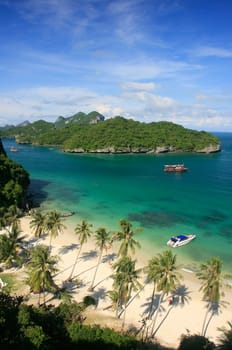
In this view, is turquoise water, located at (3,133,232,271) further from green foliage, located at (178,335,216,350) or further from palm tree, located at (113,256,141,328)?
green foliage, located at (178,335,216,350)

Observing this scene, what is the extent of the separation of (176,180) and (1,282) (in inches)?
3814

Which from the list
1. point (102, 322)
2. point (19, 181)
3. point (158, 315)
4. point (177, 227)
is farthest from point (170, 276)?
point (19, 181)

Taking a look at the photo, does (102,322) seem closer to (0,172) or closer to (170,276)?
(170,276)

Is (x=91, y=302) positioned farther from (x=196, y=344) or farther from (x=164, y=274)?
(x=196, y=344)

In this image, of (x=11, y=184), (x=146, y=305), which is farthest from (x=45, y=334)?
(x=11, y=184)

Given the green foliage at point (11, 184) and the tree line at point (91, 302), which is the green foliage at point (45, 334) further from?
the green foliage at point (11, 184)

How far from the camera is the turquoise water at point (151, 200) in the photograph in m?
61.5

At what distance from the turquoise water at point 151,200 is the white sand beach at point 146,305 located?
27.5 feet

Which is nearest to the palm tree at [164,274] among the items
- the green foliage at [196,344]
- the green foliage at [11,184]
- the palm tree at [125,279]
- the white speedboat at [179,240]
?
the palm tree at [125,279]

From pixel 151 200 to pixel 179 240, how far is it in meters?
34.9

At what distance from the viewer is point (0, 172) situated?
7462cm

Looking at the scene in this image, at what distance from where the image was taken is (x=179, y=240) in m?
58.2

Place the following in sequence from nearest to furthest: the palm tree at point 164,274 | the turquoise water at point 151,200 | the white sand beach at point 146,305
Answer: the palm tree at point 164,274 < the white sand beach at point 146,305 < the turquoise water at point 151,200

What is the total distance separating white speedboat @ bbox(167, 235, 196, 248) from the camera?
57.3 meters
